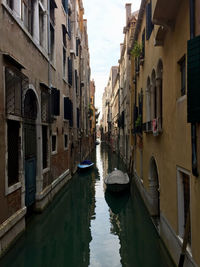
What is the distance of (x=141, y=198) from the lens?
10633 mm

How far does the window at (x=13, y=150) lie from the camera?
6.12 metres

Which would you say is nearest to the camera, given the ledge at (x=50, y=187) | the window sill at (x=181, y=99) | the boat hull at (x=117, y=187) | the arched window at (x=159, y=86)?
the window sill at (x=181, y=99)

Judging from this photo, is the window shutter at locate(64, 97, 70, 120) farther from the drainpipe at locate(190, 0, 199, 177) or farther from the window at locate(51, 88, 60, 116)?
the drainpipe at locate(190, 0, 199, 177)

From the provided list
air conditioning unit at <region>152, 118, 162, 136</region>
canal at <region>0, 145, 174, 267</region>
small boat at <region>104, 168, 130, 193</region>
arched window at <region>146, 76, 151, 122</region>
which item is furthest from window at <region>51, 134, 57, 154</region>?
air conditioning unit at <region>152, 118, 162, 136</region>

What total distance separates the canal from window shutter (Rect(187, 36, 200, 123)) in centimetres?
325

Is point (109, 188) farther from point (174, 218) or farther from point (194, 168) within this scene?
point (194, 168)

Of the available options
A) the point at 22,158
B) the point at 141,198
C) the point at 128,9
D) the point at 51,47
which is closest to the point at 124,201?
the point at 141,198

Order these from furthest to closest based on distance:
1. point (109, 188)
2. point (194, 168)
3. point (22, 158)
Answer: point (109, 188), point (22, 158), point (194, 168)

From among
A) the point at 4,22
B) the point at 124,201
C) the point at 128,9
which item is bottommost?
the point at 124,201

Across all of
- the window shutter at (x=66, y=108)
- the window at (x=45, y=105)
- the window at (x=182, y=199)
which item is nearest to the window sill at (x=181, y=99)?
the window at (x=182, y=199)

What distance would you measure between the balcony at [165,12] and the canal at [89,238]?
4.87 m

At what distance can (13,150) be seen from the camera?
20.9ft

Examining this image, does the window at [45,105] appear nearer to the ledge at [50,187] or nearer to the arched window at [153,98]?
the ledge at [50,187]

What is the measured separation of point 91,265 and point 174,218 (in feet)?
6.61
